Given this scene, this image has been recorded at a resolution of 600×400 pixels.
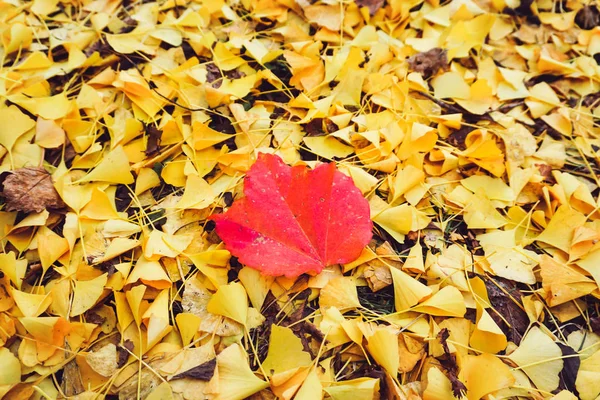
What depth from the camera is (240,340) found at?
661 millimetres

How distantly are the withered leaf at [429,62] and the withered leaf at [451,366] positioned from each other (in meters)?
0.50

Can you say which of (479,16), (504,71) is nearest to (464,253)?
(504,71)

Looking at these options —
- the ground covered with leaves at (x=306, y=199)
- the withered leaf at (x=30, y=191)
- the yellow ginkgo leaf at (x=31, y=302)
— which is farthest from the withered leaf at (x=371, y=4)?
the yellow ginkgo leaf at (x=31, y=302)

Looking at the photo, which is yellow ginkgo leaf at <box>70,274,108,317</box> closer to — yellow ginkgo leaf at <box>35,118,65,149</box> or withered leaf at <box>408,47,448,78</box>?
yellow ginkgo leaf at <box>35,118,65,149</box>

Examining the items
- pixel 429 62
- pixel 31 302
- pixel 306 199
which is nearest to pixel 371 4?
pixel 429 62

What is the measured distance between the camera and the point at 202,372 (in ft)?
2.03

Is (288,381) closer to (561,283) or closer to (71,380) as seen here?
(71,380)

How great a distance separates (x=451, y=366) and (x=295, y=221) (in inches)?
11.2

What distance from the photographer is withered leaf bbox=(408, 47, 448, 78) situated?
36.1 inches

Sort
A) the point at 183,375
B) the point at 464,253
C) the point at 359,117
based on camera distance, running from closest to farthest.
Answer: the point at 183,375, the point at 464,253, the point at 359,117

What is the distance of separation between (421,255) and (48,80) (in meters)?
0.74

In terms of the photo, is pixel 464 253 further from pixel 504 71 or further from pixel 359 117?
pixel 504 71

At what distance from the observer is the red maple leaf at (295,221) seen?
0.68 m

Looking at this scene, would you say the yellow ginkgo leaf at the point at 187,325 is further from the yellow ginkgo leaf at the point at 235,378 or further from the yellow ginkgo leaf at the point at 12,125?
the yellow ginkgo leaf at the point at 12,125
